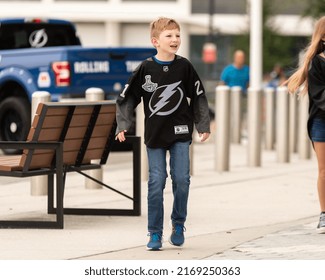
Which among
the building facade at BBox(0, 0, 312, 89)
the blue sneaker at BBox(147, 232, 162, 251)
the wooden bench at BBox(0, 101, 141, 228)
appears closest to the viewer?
the blue sneaker at BBox(147, 232, 162, 251)

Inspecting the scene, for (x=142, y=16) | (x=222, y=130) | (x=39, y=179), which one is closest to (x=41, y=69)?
(x=222, y=130)

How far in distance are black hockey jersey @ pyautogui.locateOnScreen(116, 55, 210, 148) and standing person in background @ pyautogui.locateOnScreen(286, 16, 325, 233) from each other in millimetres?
1236

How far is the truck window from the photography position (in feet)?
65.0

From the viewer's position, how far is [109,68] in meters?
18.5

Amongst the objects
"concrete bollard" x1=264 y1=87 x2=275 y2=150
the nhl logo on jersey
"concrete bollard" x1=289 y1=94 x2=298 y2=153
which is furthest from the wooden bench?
"concrete bollard" x1=264 y1=87 x2=275 y2=150

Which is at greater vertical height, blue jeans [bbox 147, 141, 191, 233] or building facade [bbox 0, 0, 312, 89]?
blue jeans [bbox 147, 141, 191, 233]

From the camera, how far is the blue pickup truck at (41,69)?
1808 cm

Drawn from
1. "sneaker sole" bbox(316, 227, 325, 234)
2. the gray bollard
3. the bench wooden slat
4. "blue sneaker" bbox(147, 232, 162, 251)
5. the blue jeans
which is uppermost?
the blue jeans

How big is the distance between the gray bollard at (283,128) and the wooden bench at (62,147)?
722 centimetres

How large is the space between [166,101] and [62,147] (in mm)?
1660

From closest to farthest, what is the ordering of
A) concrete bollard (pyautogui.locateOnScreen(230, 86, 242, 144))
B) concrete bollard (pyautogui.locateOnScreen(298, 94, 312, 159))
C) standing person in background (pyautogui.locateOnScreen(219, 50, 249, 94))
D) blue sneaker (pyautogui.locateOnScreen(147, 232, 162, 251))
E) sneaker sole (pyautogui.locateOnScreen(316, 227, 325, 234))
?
blue sneaker (pyautogui.locateOnScreen(147, 232, 162, 251)), sneaker sole (pyautogui.locateOnScreen(316, 227, 325, 234)), concrete bollard (pyautogui.locateOnScreen(298, 94, 312, 159)), concrete bollard (pyautogui.locateOnScreen(230, 86, 242, 144)), standing person in background (pyautogui.locateOnScreen(219, 50, 249, 94))

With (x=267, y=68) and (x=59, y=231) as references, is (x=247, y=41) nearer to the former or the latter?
(x=267, y=68)

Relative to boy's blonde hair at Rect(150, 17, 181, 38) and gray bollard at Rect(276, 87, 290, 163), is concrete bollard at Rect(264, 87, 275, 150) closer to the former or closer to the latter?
gray bollard at Rect(276, 87, 290, 163)
